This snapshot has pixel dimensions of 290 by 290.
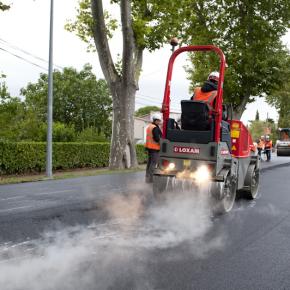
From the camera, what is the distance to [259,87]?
31.4m

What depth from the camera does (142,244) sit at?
225 inches

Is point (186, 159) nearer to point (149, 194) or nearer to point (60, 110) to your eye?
point (149, 194)

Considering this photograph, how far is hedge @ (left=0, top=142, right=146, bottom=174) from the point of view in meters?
18.3

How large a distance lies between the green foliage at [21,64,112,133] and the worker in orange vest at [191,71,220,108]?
154 ft

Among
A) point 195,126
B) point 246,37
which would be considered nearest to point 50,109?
point 195,126

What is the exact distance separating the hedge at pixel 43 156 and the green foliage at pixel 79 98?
2944cm

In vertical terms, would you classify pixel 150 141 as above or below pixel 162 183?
above

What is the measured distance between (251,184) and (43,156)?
12.3 m

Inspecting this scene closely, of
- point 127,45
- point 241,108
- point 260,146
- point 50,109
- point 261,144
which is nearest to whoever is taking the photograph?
point 50,109

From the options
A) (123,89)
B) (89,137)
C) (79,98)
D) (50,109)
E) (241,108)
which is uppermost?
(79,98)

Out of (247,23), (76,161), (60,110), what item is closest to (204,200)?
(76,161)

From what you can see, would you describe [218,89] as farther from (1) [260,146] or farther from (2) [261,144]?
(2) [261,144]

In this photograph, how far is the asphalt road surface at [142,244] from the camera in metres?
4.42

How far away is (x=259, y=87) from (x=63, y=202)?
24.4 metres
